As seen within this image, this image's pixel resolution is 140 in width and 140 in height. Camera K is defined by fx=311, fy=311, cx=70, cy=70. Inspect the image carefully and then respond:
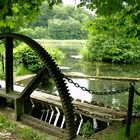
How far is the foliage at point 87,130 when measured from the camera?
746 cm

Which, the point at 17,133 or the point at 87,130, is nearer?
the point at 17,133

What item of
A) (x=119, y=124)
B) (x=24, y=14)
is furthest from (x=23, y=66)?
(x=119, y=124)

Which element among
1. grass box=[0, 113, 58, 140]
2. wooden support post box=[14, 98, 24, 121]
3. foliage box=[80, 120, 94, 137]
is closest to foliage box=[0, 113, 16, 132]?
grass box=[0, 113, 58, 140]

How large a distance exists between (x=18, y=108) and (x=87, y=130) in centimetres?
179

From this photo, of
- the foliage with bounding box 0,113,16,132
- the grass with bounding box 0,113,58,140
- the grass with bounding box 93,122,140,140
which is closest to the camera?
the grass with bounding box 93,122,140,140

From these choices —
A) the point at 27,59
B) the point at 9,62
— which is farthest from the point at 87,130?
the point at 27,59

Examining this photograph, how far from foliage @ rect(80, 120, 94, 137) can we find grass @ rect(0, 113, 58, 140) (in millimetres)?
1560

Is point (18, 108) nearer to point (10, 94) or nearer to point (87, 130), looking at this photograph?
point (10, 94)

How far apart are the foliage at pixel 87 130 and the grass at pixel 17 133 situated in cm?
156

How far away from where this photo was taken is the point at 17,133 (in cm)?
635

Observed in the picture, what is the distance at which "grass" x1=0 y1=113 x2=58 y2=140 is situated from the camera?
20.0 ft

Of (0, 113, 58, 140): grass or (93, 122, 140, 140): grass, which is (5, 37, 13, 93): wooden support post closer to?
(0, 113, 58, 140): grass

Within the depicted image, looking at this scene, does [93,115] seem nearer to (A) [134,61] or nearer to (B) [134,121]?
(B) [134,121]

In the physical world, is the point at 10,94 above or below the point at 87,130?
above
